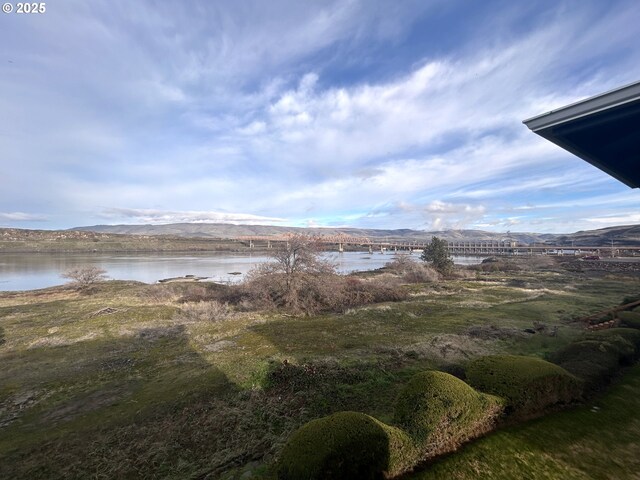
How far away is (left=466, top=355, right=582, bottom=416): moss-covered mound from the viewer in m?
4.48

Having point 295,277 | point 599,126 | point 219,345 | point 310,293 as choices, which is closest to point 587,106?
point 599,126

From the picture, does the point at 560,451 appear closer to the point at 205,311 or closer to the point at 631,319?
the point at 631,319

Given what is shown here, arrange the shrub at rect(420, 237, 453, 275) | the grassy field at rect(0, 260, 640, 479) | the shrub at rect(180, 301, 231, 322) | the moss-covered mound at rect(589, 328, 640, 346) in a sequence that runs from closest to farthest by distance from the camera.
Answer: the grassy field at rect(0, 260, 640, 479)
the moss-covered mound at rect(589, 328, 640, 346)
the shrub at rect(180, 301, 231, 322)
the shrub at rect(420, 237, 453, 275)

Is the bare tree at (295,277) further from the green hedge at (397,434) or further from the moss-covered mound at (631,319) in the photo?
the green hedge at (397,434)

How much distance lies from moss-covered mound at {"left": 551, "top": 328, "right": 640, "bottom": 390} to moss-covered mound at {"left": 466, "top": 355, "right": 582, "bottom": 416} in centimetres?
70

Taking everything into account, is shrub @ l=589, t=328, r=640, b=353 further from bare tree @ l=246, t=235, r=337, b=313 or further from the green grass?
bare tree @ l=246, t=235, r=337, b=313

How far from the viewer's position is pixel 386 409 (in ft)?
18.5

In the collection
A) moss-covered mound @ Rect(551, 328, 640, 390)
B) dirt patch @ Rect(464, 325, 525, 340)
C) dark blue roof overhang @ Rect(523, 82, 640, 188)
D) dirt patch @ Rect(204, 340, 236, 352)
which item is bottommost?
dirt patch @ Rect(204, 340, 236, 352)

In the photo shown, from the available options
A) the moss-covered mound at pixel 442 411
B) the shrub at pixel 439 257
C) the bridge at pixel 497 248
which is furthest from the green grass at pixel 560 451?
the bridge at pixel 497 248

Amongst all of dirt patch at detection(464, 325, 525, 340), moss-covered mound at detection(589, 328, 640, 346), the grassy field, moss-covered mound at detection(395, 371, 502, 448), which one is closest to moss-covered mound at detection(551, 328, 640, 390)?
moss-covered mound at detection(589, 328, 640, 346)

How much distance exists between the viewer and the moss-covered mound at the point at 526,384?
448cm

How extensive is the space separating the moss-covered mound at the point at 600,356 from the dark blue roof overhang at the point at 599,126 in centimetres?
370

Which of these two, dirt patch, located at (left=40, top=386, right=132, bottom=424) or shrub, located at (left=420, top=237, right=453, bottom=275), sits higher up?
shrub, located at (left=420, top=237, right=453, bottom=275)

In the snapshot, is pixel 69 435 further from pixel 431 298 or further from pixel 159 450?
pixel 431 298
